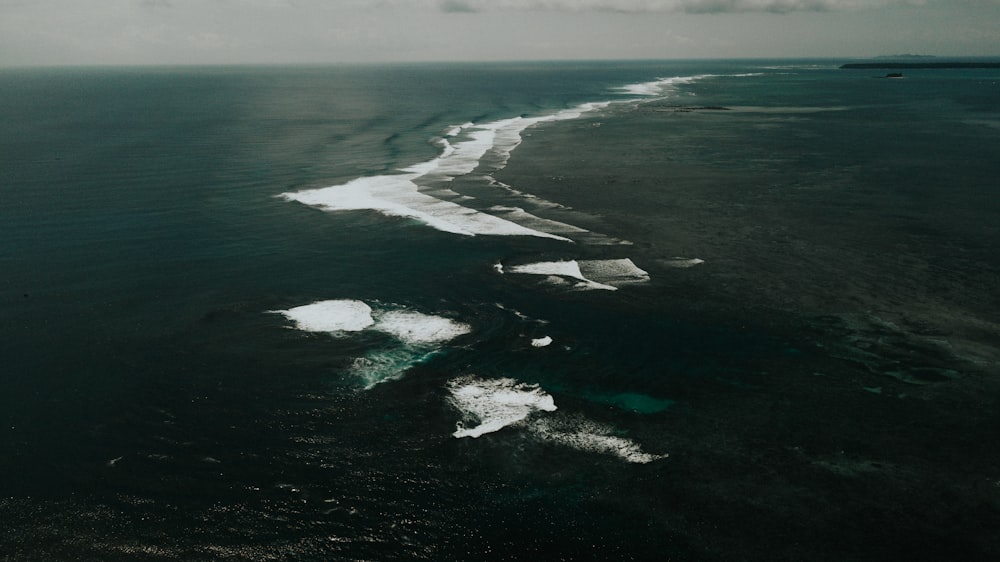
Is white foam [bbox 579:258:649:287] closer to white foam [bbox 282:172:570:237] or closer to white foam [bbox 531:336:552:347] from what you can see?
white foam [bbox 282:172:570:237]

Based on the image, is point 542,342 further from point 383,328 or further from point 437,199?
point 437,199

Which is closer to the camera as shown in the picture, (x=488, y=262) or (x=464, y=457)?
(x=464, y=457)

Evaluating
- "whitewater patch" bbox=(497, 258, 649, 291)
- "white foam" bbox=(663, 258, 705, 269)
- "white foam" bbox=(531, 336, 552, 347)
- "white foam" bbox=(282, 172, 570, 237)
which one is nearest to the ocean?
"white foam" bbox=(531, 336, 552, 347)

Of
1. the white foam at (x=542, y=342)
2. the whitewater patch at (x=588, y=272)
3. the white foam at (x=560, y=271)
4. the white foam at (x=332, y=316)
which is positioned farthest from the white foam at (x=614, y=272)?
the white foam at (x=332, y=316)

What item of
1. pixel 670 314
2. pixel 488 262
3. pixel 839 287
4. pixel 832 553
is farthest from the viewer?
pixel 488 262

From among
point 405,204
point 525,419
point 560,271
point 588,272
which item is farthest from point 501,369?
point 405,204

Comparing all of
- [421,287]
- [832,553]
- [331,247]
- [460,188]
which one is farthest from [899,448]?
[460,188]

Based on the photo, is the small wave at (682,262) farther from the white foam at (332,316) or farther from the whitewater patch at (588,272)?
the white foam at (332,316)

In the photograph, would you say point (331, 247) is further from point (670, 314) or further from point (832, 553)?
point (832, 553)
